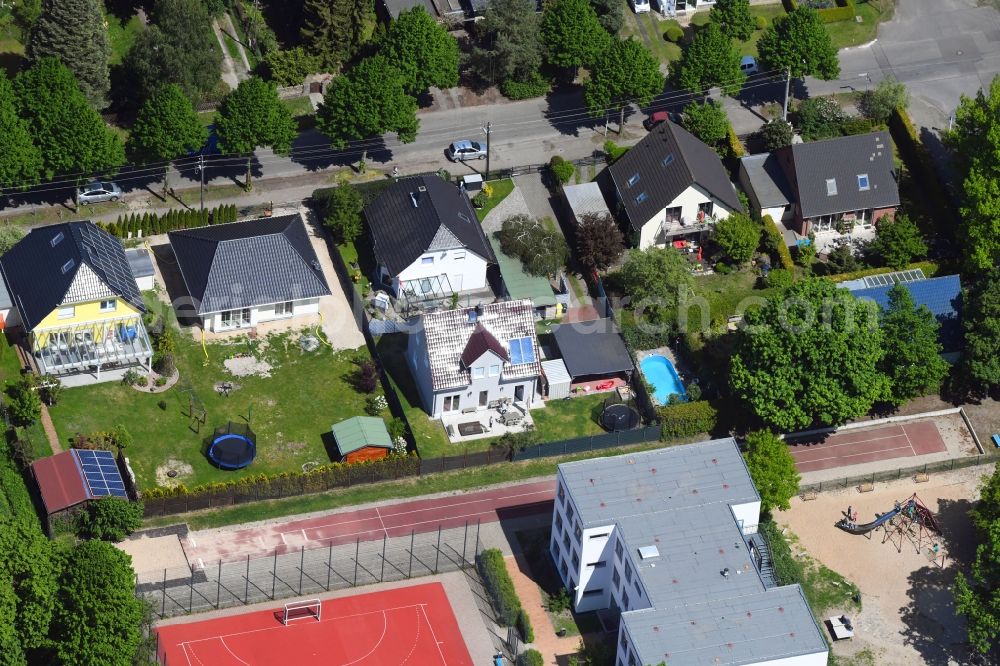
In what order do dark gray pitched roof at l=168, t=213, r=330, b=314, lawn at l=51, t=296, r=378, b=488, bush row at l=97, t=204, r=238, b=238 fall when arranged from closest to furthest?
1. lawn at l=51, t=296, r=378, b=488
2. dark gray pitched roof at l=168, t=213, r=330, b=314
3. bush row at l=97, t=204, r=238, b=238

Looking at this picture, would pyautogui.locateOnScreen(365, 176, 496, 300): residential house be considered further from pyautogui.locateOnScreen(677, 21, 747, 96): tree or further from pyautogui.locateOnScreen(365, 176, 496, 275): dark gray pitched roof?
pyautogui.locateOnScreen(677, 21, 747, 96): tree

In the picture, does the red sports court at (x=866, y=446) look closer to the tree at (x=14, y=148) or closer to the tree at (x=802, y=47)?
the tree at (x=802, y=47)

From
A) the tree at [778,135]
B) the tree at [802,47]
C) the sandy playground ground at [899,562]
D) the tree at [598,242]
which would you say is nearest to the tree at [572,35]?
the tree at [802,47]

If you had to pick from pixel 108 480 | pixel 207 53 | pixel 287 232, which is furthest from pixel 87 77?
pixel 108 480

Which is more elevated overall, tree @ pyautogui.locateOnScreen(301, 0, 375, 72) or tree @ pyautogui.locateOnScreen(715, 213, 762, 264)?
tree @ pyautogui.locateOnScreen(301, 0, 375, 72)

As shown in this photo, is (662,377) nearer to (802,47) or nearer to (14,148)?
(802,47)

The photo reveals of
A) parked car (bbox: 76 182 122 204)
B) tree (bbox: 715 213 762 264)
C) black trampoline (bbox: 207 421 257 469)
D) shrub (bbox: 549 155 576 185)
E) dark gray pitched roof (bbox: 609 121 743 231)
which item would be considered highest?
parked car (bbox: 76 182 122 204)

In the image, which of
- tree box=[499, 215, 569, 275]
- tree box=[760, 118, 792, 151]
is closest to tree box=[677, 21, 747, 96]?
tree box=[760, 118, 792, 151]
